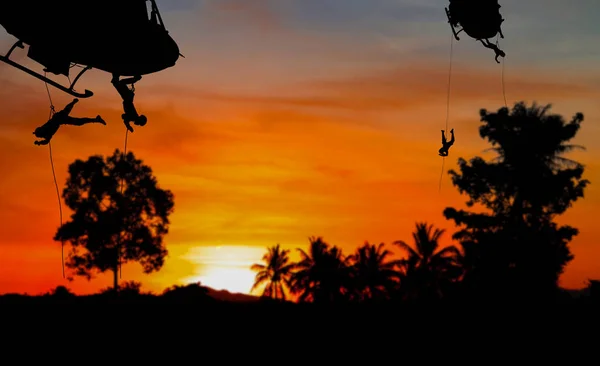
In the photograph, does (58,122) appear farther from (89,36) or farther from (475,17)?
(475,17)

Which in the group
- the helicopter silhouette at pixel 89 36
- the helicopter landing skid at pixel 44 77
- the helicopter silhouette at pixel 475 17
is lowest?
the helicopter landing skid at pixel 44 77

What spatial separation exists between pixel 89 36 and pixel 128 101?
690 mm

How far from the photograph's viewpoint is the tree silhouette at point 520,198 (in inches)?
1907

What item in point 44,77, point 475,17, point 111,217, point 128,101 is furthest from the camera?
point 111,217

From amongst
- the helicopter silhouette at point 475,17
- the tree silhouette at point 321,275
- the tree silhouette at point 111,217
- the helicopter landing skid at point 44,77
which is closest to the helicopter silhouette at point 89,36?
the helicopter landing skid at point 44,77

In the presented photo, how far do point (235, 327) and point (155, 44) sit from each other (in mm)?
18336

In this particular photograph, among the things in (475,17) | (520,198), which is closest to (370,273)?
(520,198)

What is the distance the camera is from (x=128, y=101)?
5645 mm

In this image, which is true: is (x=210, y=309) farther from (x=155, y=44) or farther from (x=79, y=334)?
(x=155, y=44)

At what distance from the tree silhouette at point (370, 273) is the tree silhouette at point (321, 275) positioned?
1.22m

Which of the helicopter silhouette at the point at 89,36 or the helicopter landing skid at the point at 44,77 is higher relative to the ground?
the helicopter silhouette at the point at 89,36

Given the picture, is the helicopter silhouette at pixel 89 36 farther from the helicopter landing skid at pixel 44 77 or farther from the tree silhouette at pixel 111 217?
the tree silhouette at pixel 111 217

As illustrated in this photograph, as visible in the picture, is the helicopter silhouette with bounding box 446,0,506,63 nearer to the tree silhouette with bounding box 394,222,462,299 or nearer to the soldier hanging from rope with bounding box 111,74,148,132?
the soldier hanging from rope with bounding box 111,74,148,132

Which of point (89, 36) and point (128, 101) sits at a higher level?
point (89, 36)
